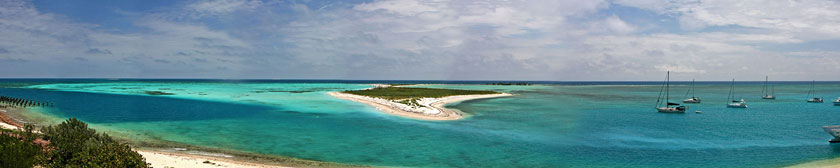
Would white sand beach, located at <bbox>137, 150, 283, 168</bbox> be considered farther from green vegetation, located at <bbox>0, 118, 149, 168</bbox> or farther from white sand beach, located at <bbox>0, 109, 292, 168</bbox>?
green vegetation, located at <bbox>0, 118, 149, 168</bbox>

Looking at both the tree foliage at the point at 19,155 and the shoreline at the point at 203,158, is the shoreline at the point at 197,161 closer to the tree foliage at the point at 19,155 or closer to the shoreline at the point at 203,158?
the shoreline at the point at 203,158

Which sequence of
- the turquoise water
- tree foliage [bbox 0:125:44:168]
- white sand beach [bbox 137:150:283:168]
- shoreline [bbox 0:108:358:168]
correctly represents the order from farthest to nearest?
the turquoise water, shoreline [bbox 0:108:358:168], white sand beach [bbox 137:150:283:168], tree foliage [bbox 0:125:44:168]

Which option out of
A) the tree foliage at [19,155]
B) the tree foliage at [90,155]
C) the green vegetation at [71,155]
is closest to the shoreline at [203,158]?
the tree foliage at [90,155]

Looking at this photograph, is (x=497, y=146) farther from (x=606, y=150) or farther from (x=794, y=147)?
(x=794, y=147)

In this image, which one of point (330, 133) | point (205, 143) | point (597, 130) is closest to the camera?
point (205, 143)

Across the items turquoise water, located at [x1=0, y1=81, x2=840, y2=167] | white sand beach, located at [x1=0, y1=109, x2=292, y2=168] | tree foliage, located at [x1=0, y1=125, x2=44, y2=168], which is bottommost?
turquoise water, located at [x1=0, y1=81, x2=840, y2=167]

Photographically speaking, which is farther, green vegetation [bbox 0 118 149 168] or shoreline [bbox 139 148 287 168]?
shoreline [bbox 139 148 287 168]

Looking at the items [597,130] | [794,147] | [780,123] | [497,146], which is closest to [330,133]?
[497,146]

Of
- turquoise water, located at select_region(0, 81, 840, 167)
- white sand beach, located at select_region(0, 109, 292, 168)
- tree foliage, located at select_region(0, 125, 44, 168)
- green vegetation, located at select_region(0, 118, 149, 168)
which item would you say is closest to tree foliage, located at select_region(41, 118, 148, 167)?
green vegetation, located at select_region(0, 118, 149, 168)

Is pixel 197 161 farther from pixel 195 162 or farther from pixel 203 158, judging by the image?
pixel 203 158

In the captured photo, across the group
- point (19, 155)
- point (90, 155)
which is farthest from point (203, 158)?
point (19, 155)

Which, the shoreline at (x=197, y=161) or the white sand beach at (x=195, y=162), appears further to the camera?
the shoreline at (x=197, y=161)
